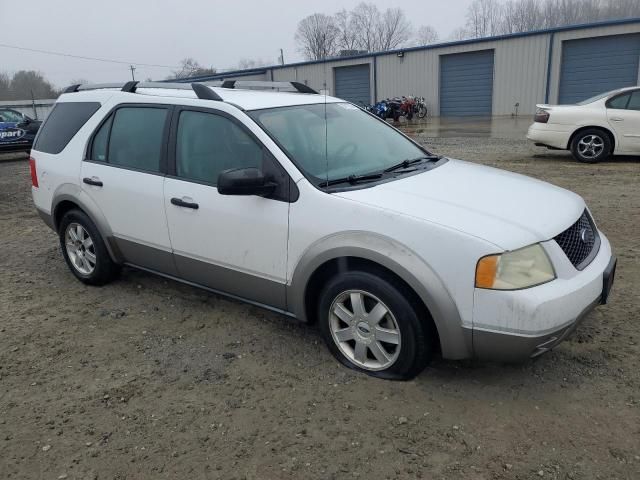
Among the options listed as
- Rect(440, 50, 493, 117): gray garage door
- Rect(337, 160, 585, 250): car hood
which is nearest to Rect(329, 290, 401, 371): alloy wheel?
Rect(337, 160, 585, 250): car hood

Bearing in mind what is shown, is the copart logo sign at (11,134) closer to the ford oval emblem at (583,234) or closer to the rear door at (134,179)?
the rear door at (134,179)

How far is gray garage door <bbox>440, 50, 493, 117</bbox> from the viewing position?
2617 cm

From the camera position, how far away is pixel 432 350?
310 cm

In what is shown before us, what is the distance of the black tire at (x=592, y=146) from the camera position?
10.1m

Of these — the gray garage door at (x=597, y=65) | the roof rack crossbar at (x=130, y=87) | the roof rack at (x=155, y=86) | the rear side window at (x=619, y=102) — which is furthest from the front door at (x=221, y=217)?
the gray garage door at (x=597, y=65)

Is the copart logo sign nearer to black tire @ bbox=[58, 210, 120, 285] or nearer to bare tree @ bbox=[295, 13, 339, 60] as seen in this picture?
black tire @ bbox=[58, 210, 120, 285]

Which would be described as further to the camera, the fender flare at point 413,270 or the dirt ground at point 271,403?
the fender flare at point 413,270

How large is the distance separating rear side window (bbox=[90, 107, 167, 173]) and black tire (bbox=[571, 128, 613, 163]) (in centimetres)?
877

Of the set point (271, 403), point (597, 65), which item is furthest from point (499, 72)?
point (271, 403)

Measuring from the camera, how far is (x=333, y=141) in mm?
3803

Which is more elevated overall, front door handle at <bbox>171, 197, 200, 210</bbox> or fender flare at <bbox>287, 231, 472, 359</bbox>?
front door handle at <bbox>171, 197, 200, 210</bbox>

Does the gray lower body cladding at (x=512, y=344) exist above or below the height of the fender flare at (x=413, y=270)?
below

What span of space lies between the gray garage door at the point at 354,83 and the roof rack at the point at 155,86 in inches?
1052

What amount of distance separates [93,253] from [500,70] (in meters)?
24.5
